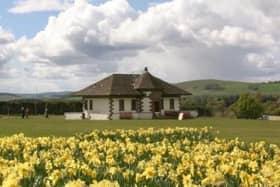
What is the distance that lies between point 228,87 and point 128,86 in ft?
371

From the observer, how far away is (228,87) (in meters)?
184

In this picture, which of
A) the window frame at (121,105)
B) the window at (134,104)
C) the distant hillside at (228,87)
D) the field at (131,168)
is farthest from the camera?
the distant hillside at (228,87)

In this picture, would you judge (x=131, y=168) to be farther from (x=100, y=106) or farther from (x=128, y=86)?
(x=128, y=86)

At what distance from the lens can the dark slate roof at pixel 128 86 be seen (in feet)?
238

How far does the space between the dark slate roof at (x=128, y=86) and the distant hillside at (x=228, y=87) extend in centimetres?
8327

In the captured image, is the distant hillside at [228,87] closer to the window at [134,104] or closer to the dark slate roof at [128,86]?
the dark slate roof at [128,86]

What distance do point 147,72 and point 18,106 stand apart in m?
20.7

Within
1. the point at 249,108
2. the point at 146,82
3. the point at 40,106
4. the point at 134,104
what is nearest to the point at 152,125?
the point at 134,104

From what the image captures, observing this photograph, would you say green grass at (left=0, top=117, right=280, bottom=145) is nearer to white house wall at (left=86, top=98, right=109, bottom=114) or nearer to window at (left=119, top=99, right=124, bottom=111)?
window at (left=119, top=99, right=124, bottom=111)

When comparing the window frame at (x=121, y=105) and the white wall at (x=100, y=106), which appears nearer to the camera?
the window frame at (x=121, y=105)

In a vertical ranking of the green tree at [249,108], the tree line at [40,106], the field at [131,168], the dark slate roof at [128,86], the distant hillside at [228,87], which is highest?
the distant hillside at [228,87]

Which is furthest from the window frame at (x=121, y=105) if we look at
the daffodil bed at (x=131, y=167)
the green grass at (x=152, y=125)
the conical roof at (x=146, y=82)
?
the daffodil bed at (x=131, y=167)

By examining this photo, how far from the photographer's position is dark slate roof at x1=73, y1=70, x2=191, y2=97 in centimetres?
7256

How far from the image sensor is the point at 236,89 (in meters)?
176
